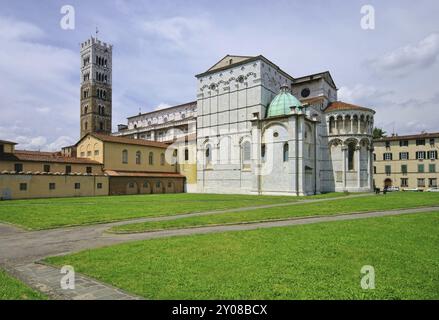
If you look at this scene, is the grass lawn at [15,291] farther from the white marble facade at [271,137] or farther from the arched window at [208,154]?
the arched window at [208,154]

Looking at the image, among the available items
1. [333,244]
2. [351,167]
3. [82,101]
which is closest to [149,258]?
[333,244]

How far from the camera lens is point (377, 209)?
2098 centimetres

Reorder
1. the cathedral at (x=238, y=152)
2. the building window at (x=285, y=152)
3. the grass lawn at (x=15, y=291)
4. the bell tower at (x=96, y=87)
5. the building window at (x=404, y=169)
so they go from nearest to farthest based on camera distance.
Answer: the grass lawn at (x=15, y=291), the cathedral at (x=238, y=152), the building window at (x=285, y=152), the building window at (x=404, y=169), the bell tower at (x=96, y=87)

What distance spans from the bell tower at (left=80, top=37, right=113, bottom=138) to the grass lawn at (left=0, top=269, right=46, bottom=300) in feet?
287

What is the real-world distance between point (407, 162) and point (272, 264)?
67.3 m

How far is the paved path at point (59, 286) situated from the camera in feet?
19.9

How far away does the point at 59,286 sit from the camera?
6738 mm

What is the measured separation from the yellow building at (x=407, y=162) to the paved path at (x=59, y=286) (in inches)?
2677

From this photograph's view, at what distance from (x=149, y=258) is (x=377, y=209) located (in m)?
→ 18.4

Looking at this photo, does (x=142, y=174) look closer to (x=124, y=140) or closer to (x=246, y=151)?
(x=124, y=140)

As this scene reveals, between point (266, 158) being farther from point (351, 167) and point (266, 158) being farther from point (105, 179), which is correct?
point (105, 179)

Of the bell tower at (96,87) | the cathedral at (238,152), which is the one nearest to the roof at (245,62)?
the cathedral at (238,152)

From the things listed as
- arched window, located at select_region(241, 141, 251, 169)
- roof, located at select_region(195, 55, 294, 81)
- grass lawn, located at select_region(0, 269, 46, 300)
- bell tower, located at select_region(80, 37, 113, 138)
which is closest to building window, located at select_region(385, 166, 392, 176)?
roof, located at select_region(195, 55, 294, 81)

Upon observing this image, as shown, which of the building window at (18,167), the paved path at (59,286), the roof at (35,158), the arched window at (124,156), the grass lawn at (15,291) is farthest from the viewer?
the arched window at (124,156)
